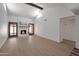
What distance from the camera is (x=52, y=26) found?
7.98 meters

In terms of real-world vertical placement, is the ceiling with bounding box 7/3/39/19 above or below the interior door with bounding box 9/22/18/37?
above

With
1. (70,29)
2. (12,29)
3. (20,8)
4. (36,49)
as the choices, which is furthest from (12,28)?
(36,49)

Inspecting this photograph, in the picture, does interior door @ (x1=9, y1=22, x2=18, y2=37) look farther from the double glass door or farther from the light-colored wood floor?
the light-colored wood floor

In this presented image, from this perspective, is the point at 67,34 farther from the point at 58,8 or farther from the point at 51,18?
the point at 58,8

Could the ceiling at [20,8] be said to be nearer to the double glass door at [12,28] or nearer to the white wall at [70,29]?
the double glass door at [12,28]

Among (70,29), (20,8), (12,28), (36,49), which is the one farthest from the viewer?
(12,28)

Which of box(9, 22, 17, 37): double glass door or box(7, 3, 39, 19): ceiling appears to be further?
box(9, 22, 17, 37): double glass door

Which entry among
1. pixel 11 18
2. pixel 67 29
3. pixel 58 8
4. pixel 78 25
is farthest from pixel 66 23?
Result: pixel 11 18

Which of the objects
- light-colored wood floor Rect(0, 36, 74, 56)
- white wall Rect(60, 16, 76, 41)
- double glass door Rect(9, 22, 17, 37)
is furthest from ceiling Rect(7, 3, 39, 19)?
light-colored wood floor Rect(0, 36, 74, 56)

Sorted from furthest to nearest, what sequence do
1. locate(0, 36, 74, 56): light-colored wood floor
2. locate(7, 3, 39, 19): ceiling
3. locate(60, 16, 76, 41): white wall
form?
1. locate(7, 3, 39, 19): ceiling
2. locate(60, 16, 76, 41): white wall
3. locate(0, 36, 74, 56): light-colored wood floor

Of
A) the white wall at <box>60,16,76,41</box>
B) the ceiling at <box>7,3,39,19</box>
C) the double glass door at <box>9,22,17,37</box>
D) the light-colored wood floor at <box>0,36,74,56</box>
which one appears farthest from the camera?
the double glass door at <box>9,22,17,37</box>

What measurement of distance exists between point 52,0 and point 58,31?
5889mm

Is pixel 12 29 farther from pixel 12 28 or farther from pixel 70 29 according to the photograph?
pixel 70 29

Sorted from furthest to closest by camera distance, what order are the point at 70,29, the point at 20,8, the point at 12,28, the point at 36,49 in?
the point at 12,28
the point at 20,8
the point at 70,29
the point at 36,49
